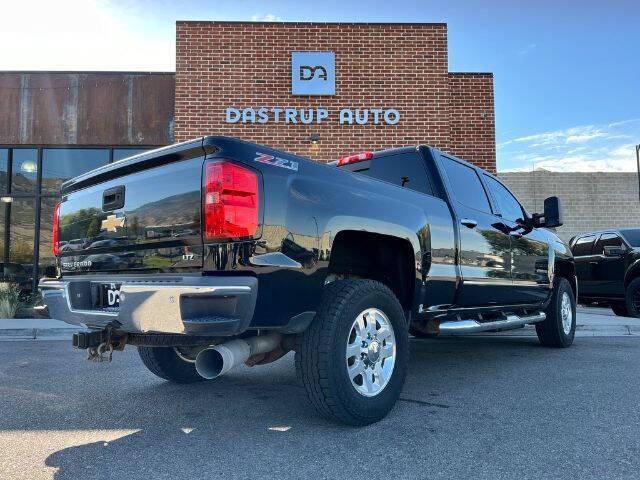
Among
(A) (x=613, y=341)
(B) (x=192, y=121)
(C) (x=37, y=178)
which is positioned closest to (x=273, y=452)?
(A) (x=613, y=341)

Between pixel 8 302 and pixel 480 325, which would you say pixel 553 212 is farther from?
pixel 8 302

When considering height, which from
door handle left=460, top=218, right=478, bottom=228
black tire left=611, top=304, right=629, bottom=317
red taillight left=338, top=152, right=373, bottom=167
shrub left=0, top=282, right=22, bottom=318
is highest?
red taillight left=338, top=152, right=373, bottom=167

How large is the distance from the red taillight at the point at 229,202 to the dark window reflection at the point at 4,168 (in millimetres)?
11428

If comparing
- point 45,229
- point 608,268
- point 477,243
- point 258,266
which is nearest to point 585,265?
point 608,268

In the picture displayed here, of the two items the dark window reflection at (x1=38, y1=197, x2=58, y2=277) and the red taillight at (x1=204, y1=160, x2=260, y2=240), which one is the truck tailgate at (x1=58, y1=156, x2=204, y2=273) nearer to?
the red taillight at (x1=204, y1=160, x2=260, y2=240)

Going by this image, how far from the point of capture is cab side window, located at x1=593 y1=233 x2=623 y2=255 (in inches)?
396

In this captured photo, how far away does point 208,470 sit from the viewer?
258 centimetres

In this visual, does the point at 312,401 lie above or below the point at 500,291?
below

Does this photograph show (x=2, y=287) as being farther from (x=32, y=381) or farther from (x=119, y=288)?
(x=119, y=288)

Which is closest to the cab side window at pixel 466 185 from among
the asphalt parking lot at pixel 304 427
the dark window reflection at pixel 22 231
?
the asphalt parking lot at pixel 304 427

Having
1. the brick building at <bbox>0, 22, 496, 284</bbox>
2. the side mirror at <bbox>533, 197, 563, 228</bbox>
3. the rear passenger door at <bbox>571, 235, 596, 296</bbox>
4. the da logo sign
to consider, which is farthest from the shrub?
the rear passenger door at <bbox>571, 235, 596, 296</bbox>

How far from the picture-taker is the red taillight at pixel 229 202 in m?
2.64

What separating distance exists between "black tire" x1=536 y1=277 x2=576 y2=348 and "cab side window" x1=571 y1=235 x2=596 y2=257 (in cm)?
492

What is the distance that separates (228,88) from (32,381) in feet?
24.4
